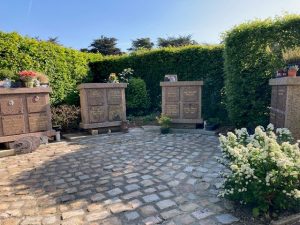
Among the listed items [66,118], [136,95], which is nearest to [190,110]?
[136,95]

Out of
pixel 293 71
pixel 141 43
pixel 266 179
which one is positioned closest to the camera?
pixel 266 179

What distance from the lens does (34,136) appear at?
19.1ft

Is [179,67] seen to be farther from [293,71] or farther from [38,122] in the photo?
[38,122]

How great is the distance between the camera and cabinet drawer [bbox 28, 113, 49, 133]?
234 inches

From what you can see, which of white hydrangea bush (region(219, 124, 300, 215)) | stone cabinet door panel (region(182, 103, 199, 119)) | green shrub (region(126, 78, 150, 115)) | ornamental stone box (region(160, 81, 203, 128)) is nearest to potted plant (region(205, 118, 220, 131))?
ornamental stone box (region(160, 81, 203, 128))

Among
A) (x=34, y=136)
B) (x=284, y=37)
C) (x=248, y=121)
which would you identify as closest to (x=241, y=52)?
(x=284, y=37)

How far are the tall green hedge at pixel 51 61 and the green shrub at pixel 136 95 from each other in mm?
1964

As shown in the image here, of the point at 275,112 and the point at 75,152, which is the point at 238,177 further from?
the point at 75,152

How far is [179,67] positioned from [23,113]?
556 centimetres

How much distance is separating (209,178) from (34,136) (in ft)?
14.2

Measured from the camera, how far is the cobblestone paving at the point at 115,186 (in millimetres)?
2637

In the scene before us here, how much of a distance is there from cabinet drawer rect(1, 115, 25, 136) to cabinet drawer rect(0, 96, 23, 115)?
118 millimetres

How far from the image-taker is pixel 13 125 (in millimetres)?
5684

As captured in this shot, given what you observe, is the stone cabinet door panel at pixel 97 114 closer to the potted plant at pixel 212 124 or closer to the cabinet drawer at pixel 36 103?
the cabinet drawer at pixel 36 103
